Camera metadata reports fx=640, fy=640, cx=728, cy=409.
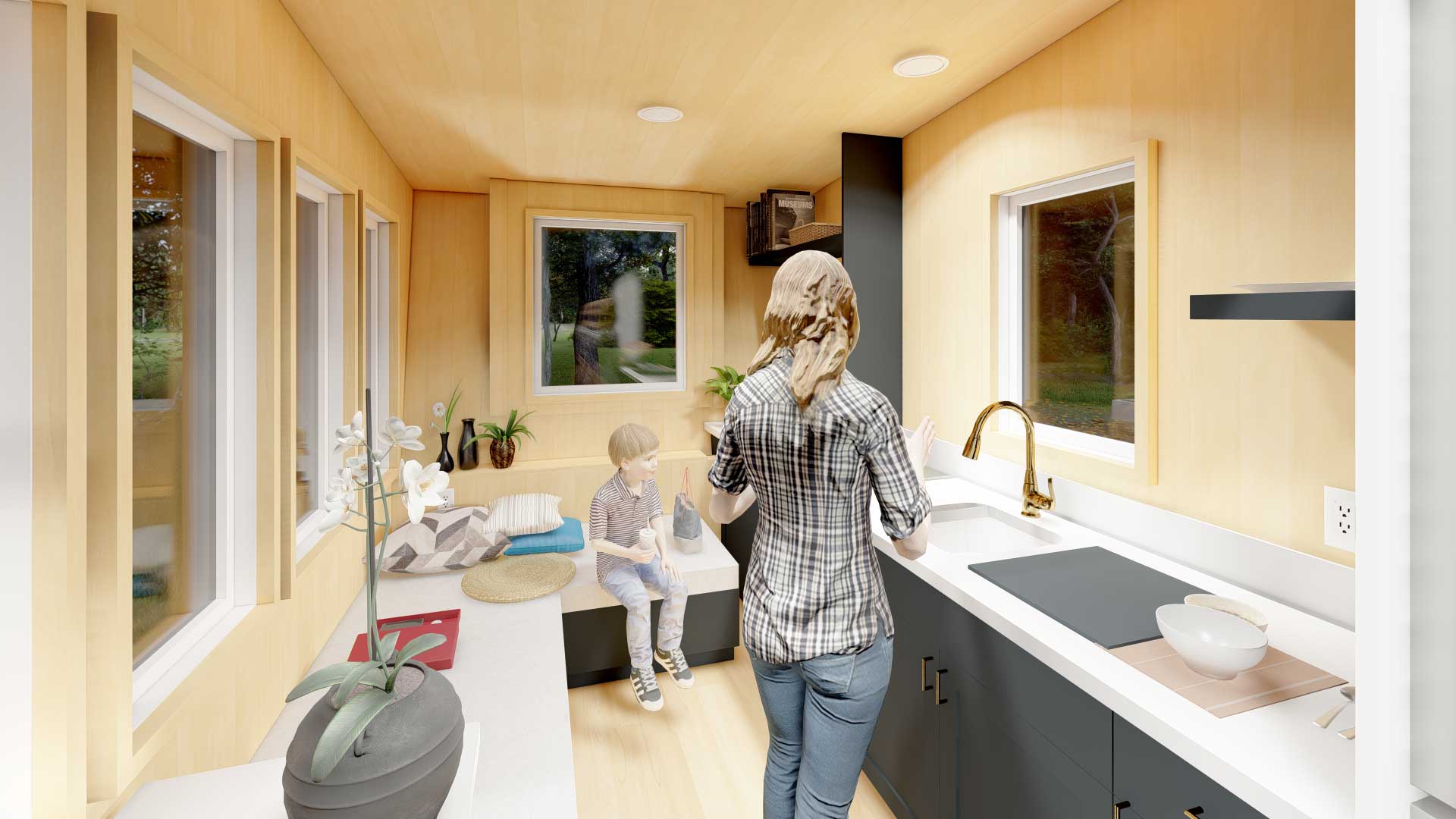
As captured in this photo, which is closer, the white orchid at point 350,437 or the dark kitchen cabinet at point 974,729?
the white orchid at point 350,437

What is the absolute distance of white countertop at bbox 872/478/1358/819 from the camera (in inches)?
32.8

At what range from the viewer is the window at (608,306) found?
372 centimetres

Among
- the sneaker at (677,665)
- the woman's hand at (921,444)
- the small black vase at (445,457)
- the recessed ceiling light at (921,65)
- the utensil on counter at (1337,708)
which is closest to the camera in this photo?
the utensil on counter at (1337,708)

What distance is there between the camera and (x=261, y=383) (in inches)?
61.7

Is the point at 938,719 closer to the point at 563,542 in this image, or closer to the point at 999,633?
the point at 999,633

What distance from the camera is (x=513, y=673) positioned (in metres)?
1.88

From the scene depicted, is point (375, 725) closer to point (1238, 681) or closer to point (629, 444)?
point (1238, 681)

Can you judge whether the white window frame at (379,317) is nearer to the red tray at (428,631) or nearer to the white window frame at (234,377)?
the red tray at (428,631)

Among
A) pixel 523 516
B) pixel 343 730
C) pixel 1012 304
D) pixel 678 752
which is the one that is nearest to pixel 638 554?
pixel 678 752

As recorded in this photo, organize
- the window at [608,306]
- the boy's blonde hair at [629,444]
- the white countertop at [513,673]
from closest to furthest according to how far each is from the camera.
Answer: the white countertop at [513,673], the boy's blonde hair at [629,444], the window at [608,306]

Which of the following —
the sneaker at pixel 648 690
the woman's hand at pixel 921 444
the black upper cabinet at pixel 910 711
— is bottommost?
the sneaker at pixel 648 690

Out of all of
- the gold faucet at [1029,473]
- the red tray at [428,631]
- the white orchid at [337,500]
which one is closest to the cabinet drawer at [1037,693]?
the gold faucet at [1029,473]
